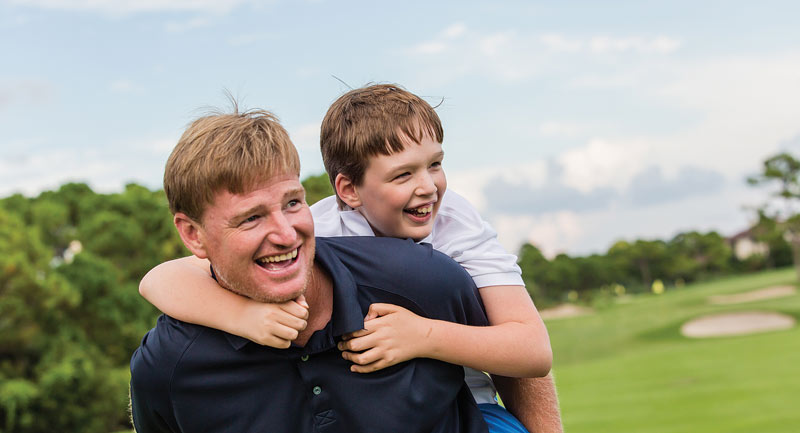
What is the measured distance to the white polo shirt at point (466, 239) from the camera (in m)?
2.46

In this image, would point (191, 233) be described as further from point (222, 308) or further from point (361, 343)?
point (361, 343)

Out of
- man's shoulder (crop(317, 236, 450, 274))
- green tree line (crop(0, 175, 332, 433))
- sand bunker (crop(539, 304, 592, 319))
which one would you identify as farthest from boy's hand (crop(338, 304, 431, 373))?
sand bunker (crop(539, 304, 592, 319))

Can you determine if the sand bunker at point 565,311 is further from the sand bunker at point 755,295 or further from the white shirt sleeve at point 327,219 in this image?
the white shirt sleeve at point 327,219

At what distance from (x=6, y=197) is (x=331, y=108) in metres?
29.4

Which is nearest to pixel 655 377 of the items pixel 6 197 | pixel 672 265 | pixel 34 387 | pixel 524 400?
pixel 524 400

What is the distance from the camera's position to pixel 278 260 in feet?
6.93

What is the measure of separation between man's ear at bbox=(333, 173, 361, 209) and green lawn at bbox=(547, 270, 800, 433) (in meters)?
9.37

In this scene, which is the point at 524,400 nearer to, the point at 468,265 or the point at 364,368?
the point at 468,265

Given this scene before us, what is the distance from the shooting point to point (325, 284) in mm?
2277

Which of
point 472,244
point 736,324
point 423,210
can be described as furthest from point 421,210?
point 736,324

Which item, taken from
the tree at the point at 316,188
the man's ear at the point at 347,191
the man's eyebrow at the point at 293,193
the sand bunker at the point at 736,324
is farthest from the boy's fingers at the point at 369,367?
the tree at the point at 316,188

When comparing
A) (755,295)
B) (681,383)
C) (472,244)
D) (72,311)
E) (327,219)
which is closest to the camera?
(472,244)

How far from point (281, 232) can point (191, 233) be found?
315 millimetres

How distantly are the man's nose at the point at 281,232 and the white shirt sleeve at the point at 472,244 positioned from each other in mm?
651
